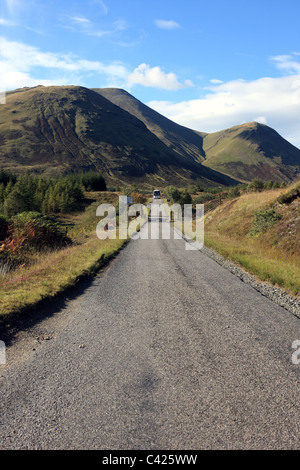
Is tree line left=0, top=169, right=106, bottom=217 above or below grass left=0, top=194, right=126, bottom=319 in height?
above

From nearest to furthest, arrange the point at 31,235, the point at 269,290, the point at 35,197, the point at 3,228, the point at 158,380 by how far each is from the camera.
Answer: the point at 158,380 < the point at 269,290 < the point at 31,235 < the point at 3,228 < the point at 35,197

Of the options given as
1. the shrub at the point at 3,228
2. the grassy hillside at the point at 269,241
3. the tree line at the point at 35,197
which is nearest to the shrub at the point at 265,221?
the grassy hillside at the point at 269,241

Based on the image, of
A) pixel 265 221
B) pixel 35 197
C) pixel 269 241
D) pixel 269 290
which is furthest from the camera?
pixel 35 197

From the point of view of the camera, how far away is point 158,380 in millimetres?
4348

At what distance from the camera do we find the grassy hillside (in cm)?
1126

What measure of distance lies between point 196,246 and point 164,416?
16.1 m

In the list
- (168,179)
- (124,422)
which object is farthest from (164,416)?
(168,179)

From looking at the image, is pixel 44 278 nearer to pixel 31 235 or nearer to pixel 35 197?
pixel 31 235

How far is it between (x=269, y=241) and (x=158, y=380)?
584 inches

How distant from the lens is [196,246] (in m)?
19.5

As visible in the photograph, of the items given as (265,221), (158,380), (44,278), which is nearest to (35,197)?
(265,221)

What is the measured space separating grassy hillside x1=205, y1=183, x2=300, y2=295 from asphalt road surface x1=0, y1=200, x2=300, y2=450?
3.52 metres

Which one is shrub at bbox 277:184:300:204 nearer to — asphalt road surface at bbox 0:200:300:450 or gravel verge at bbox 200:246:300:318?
gravel verge at bbox 200:246:300:318

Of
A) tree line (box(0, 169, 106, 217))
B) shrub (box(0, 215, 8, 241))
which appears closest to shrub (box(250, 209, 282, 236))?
shrub (box(0, 215, 8, 241))
